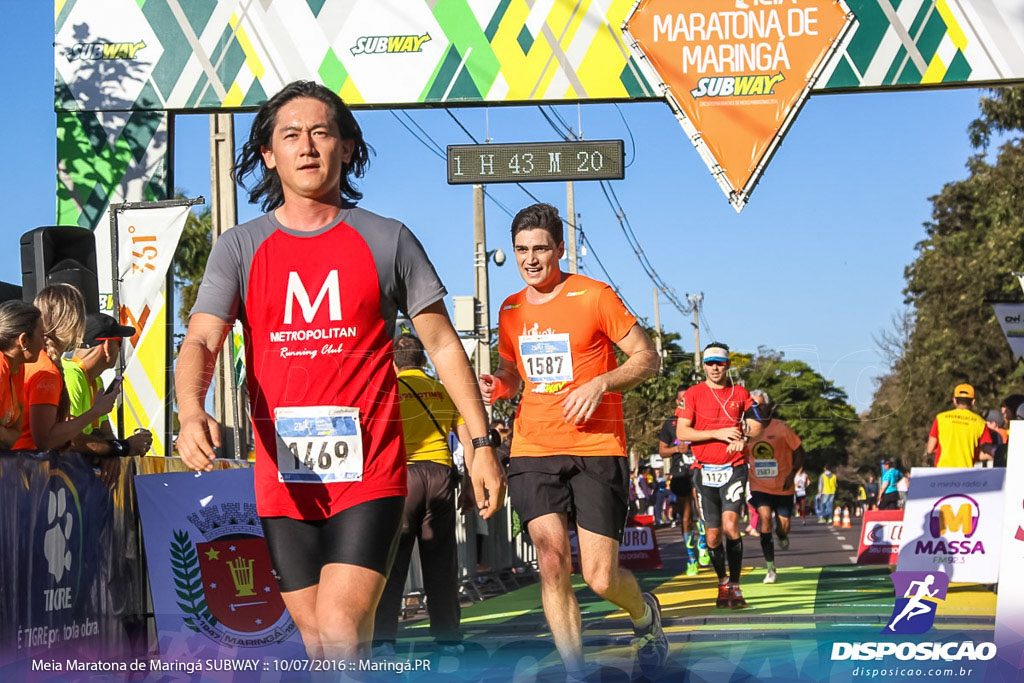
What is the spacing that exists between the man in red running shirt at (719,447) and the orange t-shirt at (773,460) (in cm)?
232

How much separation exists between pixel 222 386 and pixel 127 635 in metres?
8.93

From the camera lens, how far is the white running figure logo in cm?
604

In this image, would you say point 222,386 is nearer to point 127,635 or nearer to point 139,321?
point 139,321

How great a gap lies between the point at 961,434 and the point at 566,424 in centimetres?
782

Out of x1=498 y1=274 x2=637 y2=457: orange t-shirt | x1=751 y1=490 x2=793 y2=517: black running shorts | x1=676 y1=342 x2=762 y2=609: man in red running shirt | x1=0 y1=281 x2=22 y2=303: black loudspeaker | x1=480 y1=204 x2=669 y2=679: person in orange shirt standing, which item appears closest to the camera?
x1=480 y1=204 x2=669 y2=679: person in orange shirt standing

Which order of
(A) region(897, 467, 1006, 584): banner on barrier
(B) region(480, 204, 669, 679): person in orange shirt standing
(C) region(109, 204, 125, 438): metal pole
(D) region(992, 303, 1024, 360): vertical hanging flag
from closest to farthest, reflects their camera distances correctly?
(B) region(480, 204, 669, 679): person in orange shirt standing, (C) region(109, 204, 125, 438): metal pole, (A) region(897, 467, 1006, 584): banner on barrier, (D) region(992, 303, 1024, 360): vertical hanging flag

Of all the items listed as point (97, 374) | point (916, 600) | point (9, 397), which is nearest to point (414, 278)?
point (9, 397)

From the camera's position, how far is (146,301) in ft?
30.3

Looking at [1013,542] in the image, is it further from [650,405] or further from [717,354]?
[650,405]

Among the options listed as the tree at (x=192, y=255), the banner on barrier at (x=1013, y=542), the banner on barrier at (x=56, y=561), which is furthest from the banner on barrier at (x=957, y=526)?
the tree at (x=192, y=255)

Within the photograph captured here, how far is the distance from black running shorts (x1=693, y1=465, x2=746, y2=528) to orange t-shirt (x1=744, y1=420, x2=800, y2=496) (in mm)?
2358

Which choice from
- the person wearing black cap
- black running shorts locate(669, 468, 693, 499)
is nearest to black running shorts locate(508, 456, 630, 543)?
the person wearing black cap

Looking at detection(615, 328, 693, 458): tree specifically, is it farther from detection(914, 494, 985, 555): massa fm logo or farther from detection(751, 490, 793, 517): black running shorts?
detection(914, 494, 985, 555): massa fm logo

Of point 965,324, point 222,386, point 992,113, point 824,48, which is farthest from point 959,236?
point 824,48
